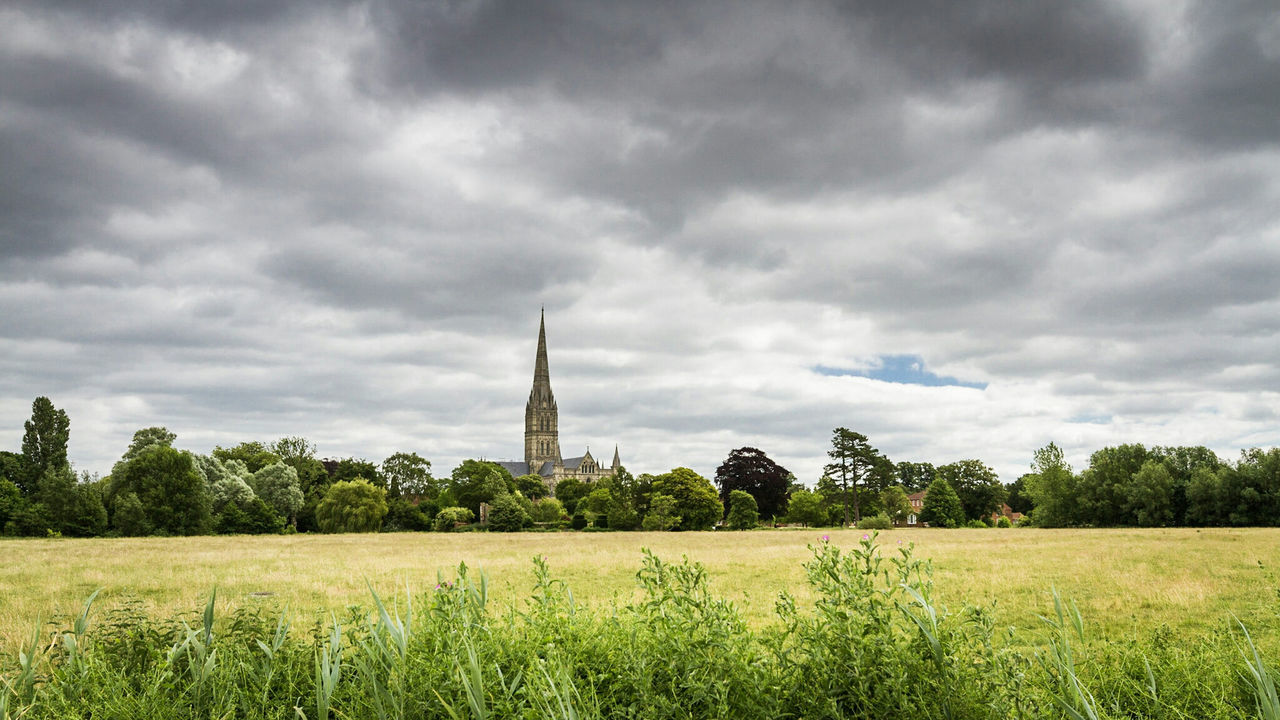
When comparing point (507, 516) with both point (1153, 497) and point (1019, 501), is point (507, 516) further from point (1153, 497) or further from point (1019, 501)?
point (1019, 501)

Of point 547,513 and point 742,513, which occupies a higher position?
point 742,513

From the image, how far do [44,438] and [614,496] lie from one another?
6480 centimetres

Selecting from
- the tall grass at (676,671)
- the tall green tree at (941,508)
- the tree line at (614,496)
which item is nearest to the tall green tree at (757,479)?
the tree line at (614,496)

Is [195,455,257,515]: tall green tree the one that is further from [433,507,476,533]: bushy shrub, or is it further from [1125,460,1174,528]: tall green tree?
[1125,460,1174,528]: tall green tree

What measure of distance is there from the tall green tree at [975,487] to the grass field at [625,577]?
68.5 metres

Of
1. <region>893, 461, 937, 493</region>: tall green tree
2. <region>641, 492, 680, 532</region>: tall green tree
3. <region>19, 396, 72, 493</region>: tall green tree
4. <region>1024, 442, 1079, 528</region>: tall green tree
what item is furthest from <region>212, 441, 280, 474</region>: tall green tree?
<region>893, 461, 937, 493</region>: tall green tree

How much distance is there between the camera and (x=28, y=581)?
24.2 metres

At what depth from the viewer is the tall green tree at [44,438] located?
8581 cm

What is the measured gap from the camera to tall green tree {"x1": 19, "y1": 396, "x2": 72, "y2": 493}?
8581 centimetres

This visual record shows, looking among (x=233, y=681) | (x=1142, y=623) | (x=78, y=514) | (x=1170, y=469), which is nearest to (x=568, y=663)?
(x=233, y=681)

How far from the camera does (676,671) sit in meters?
5.24

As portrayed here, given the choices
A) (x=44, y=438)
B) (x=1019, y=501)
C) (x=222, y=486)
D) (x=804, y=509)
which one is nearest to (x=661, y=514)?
(x=804, y=509)

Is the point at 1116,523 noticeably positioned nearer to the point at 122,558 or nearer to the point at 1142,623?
the point at 1142,623

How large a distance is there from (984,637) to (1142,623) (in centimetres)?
1271
